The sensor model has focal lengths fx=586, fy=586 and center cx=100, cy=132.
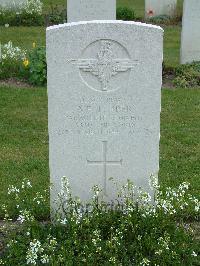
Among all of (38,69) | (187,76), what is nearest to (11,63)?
(38,69)

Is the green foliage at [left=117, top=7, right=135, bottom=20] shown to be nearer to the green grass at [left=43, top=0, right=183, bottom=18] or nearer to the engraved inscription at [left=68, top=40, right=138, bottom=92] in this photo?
the green grass at [left=43, top=0, right=183, bottom=18]

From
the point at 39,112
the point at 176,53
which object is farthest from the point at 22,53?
the point at 176,53

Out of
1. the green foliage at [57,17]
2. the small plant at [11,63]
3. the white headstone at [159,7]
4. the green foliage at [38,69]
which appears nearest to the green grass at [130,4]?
the white headstone at [159,7]

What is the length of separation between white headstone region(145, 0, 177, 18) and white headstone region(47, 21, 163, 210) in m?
11.0

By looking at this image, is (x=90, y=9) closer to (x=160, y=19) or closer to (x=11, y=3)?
(x=160, y=19)

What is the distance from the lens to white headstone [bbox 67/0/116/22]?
9648mm

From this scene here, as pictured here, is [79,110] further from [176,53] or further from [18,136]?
[176,53]

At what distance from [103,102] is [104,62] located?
12.5 inches

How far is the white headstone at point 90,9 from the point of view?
965 centimetres

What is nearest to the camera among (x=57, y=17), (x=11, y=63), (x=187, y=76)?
(x=187, y=76)

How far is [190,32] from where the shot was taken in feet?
33.6

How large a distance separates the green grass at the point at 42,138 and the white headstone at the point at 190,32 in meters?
1.46

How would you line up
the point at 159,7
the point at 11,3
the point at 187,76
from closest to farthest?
the point at 187,76 < the point at 11,3 < the point at 159,7

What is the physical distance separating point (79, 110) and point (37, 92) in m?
4.46
